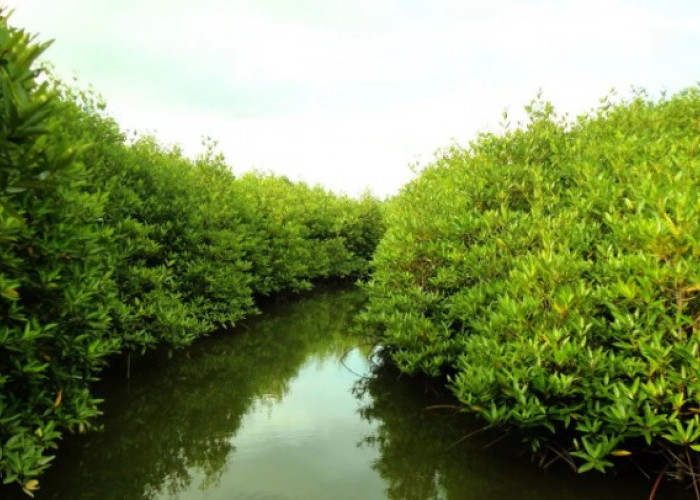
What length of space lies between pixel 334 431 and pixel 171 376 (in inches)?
170

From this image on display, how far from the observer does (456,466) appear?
246 inches

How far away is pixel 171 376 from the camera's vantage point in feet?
32.7

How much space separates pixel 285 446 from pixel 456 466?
8.32ft

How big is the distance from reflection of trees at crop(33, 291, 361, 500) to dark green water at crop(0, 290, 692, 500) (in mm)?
26

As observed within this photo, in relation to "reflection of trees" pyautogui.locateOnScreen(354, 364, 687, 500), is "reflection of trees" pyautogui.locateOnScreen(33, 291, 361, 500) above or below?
above

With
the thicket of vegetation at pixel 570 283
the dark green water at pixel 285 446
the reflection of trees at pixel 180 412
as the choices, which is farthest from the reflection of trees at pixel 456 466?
the reflection of trees at pixel 180 412

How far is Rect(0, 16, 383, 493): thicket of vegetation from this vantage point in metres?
3.75

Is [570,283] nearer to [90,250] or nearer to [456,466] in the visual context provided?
[456,466]

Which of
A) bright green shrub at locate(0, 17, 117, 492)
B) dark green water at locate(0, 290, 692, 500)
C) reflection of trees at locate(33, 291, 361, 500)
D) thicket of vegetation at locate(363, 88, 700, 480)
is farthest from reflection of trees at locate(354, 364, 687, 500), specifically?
bright green shrub at locate(0, 17, 117, 492)

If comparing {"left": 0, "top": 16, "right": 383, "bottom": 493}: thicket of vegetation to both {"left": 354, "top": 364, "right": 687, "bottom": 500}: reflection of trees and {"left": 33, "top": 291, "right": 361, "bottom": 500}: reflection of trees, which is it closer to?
{"left": 33, "top": 291, "right": 361, "bottom": 500}: reflection of trees

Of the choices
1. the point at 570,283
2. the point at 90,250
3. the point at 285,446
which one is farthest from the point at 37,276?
the point at 570,283

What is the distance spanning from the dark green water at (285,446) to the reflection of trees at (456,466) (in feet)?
0.06

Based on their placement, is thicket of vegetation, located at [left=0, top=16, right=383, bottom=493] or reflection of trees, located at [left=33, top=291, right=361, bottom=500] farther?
reflection of trees, located at [left=33, top=291, right=361, bottom=500]

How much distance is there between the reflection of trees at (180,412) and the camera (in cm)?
586
